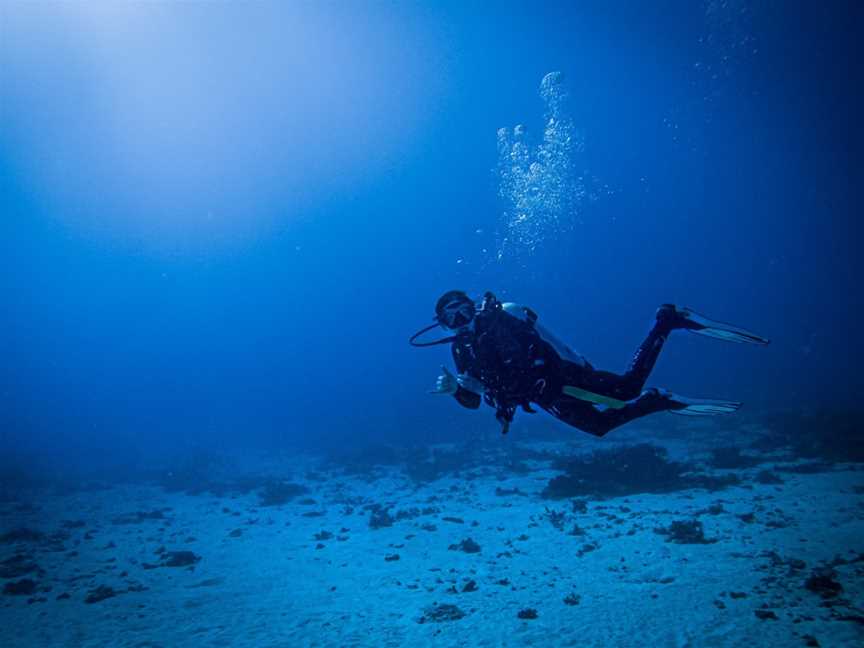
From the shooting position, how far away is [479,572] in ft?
21.7

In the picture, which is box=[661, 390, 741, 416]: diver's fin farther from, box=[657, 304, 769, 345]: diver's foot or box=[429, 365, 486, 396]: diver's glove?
box=[429, 365, 486, 396]: diver's glove

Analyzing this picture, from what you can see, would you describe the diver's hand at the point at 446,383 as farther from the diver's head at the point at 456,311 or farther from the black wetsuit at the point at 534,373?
the diver's head at the point at 456,311

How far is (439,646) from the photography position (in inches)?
179

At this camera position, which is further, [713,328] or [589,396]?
[713,328]

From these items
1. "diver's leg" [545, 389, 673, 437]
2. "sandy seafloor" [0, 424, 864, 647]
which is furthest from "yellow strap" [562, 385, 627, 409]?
"sandy seafloor" [0, 424, 864, 647]

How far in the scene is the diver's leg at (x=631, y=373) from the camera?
514 centimetres

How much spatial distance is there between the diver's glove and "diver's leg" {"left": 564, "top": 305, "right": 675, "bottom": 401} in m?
1.15

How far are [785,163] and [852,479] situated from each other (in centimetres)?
6095

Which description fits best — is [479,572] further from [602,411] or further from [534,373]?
[534,373]

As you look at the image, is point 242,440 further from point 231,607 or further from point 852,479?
point 852,479

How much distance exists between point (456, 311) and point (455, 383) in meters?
0.91

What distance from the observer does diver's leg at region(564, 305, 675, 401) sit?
514cm

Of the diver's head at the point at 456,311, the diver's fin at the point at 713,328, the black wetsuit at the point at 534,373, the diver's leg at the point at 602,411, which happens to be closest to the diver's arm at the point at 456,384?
the black wetsuit at the point at 534,373

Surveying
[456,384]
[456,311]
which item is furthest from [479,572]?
[456,311]
